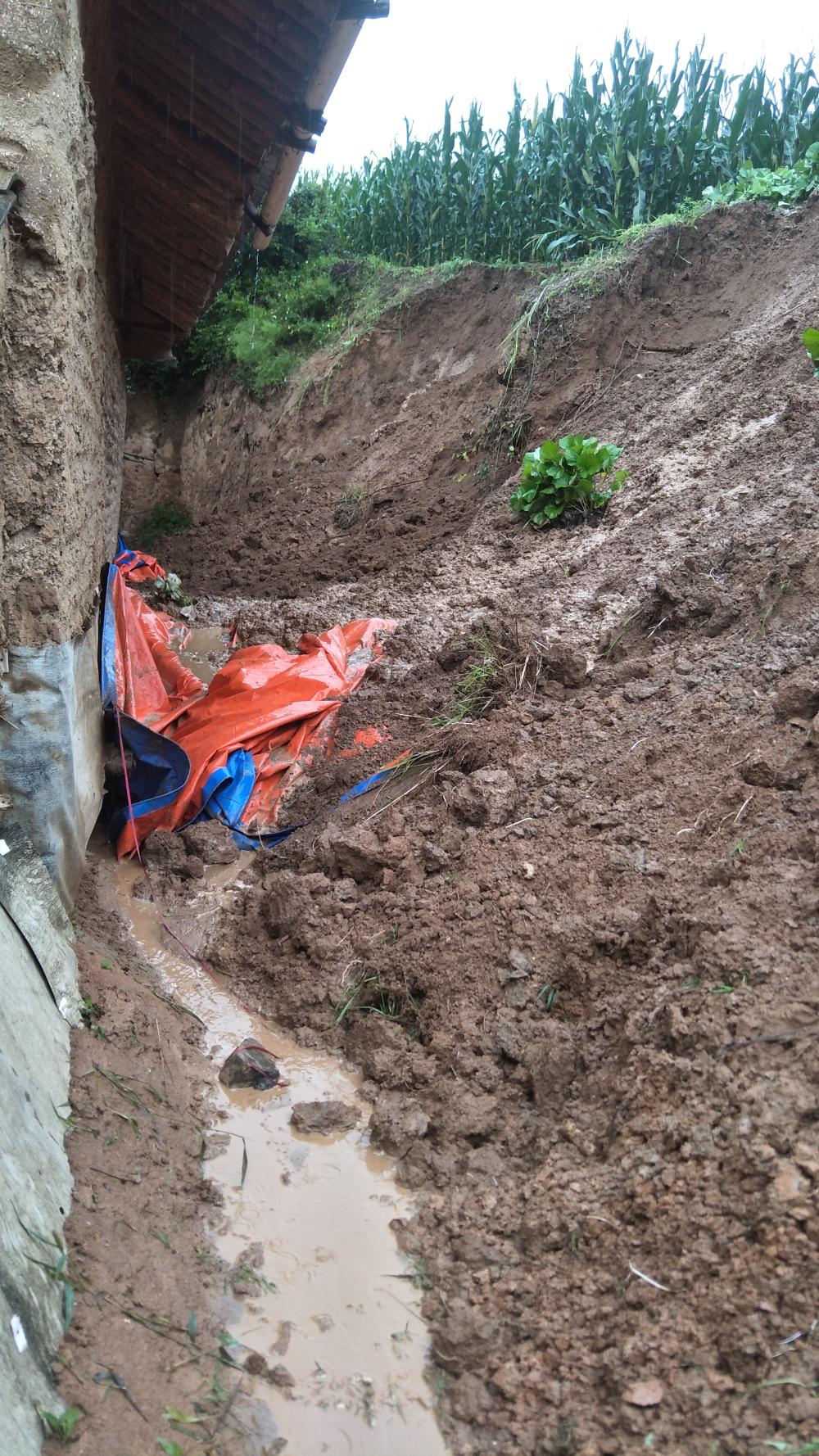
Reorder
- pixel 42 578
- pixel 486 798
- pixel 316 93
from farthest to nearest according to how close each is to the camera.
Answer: pixel 316 93 → pixel 486 798 → pixel 42 578

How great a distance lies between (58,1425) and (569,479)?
20.0ft

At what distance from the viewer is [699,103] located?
9.41 m

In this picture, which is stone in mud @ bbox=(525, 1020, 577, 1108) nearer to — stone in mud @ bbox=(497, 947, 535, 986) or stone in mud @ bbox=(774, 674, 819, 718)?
stone in mud @ bbox=(497, 947, 535, 986)

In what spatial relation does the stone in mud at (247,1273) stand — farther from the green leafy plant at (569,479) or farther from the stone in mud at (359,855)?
the green leafy plant at (569,479)

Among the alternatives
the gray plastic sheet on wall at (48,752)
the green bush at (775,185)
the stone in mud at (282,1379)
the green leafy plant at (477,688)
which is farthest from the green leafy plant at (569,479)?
the stone in mud at (282,1379)

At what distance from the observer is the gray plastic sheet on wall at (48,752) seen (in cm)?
348

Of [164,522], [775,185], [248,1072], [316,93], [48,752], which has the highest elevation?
[316,93]

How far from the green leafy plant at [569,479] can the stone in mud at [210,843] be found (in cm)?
344

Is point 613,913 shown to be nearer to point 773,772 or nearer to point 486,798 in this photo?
point 773,772

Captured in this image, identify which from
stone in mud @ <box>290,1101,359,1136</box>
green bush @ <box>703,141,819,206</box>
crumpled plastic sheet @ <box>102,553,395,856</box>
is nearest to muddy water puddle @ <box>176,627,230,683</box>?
crumpled plastic sheet @ <box>102,553,395,856</box>

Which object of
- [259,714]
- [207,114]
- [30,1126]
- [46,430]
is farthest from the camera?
[259,714]

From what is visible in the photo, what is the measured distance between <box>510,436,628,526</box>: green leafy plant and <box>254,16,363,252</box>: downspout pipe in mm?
2380

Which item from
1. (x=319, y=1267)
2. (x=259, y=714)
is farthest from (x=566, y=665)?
(x=319, y=1267)

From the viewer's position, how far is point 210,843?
4.87 meters
